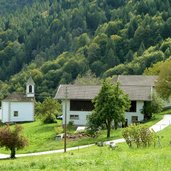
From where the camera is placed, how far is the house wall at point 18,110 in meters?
72.1

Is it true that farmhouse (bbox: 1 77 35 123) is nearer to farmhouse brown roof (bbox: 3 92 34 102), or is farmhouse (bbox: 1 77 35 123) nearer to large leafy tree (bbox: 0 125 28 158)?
farmhouse brown roof (bbox: 3 92 34 102)

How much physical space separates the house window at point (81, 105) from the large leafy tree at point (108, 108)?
12.0 m

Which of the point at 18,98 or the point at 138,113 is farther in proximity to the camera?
the point at 18,98

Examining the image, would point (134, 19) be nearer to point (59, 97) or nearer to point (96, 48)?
point (96, 48)

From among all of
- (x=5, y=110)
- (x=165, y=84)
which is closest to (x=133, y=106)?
(x=165, y=84)

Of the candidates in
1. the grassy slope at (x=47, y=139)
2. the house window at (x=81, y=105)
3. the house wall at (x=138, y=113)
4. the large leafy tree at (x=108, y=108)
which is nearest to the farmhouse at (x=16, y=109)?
the grassy slope at (x=47, y=139)

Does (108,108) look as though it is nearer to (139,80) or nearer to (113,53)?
(139,80)

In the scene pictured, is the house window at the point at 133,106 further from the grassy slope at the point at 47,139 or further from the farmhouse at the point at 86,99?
the grassy slope at the point at 47,139

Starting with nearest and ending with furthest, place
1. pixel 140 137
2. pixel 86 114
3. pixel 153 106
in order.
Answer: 1. pixel 140 137
2. pixel 153 106
3. pixel 86 114

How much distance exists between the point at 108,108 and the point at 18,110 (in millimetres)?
28849

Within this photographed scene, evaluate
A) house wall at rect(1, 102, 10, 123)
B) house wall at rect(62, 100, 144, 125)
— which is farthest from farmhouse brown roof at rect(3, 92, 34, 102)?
house wall at rect(62, 100, 144, 125)

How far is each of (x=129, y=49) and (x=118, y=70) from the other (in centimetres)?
2332

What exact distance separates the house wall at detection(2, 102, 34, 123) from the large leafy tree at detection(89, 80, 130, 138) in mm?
26739

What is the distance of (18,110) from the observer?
2852 inches
